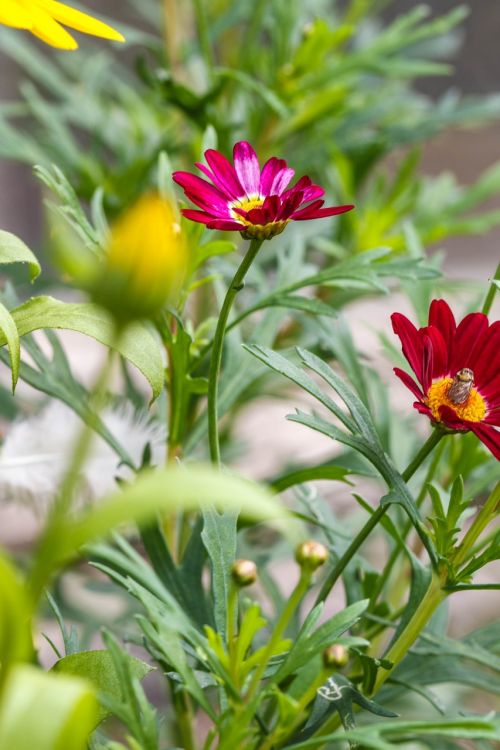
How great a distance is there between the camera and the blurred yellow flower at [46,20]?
25 cm

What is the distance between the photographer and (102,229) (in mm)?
396

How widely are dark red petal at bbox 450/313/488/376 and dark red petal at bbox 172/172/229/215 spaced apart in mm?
84

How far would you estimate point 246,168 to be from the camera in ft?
1.03

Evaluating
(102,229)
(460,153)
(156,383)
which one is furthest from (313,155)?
(460,153)

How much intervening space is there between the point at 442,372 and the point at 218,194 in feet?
0.31

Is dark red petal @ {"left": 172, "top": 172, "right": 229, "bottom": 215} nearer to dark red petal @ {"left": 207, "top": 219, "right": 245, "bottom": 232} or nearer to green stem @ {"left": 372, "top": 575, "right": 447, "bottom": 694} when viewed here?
dark red petal @ {"left": 207, "top": 219, "right": 245, "bottom": 232}

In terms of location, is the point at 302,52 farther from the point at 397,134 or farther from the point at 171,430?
the point at 171,430

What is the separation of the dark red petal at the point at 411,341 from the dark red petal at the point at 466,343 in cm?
2

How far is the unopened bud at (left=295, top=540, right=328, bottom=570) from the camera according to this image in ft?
0.72

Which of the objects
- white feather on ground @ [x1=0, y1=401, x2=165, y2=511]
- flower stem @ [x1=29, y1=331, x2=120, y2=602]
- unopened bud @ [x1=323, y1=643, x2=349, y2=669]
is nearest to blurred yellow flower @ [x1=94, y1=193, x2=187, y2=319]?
flower stem @ [x1=29, y1=331, x2=120, y2=602]

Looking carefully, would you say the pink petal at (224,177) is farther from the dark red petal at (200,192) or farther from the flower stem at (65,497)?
the flower stem at (65,497)

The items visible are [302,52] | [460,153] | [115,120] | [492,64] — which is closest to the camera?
[302,52]

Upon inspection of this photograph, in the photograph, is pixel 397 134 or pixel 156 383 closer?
pixel 156 383

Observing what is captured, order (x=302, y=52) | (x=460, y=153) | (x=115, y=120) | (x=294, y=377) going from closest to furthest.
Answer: (x=294, y=377), (x=302, y=52), (x=115, y=120), (x=460, y=153)
